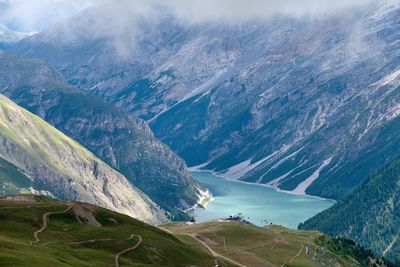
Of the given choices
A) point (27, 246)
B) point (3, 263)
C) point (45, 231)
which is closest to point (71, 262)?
point (27, 246)

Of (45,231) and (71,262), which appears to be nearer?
(71,262)

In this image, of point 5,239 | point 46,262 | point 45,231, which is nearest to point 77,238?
point 45,231

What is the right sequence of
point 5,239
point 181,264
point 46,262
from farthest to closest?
1. point 181,264
2. point 5,239
3. point 46,262

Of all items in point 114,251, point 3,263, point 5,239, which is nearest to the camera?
point 3,263

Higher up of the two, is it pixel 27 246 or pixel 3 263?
pixel 27 246

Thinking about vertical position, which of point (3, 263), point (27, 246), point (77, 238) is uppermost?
point (77, 238)

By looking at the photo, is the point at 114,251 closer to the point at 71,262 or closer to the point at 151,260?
the point at 151,260

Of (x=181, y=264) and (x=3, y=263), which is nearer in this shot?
(x=3, y=263)

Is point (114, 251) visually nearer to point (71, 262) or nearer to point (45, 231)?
point (45, 231)

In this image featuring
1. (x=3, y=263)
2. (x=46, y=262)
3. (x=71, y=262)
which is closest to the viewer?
(x=3, y=263)
